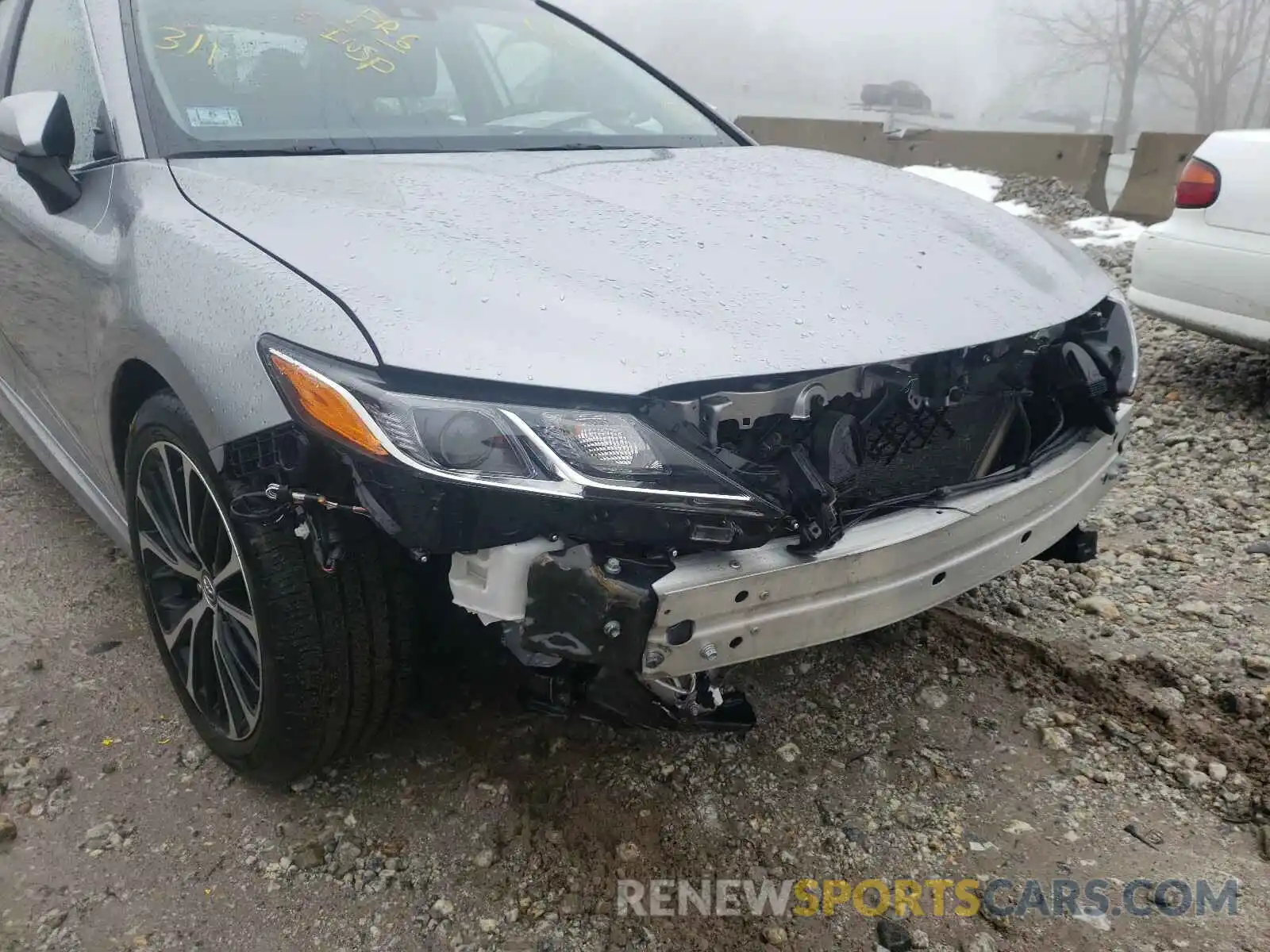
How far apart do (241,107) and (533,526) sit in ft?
4.72

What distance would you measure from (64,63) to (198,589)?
1.42 metres

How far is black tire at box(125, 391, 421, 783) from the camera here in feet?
5.67

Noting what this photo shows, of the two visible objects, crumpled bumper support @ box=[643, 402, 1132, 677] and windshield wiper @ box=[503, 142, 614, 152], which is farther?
windshield wiper @ box=[503, 142, 614, 152]

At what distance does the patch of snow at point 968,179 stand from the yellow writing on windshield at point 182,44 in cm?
689

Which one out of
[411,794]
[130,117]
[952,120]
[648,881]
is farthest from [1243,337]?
[952,120]

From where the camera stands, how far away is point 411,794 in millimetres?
2092

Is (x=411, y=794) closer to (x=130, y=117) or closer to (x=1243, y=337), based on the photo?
(x=130, y=117)

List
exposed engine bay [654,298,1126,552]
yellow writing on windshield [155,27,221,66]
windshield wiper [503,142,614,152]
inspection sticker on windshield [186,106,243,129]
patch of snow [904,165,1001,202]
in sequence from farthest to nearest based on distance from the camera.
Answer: patch of snow [904,165,1001,202] < windshield wiper [503,142,614,152] < yellow writing on windshield [155,27,221,66] < inspection sticker on windshield [186,106,243,129] < exposed engine bay [654,298,1126,552]

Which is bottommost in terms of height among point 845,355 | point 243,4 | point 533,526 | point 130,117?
point 533,526

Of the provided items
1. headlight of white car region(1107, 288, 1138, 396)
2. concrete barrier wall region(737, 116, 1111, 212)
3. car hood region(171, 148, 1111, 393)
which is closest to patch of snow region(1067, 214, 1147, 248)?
concrete barrier wall region(737, 116, 1111, 212)

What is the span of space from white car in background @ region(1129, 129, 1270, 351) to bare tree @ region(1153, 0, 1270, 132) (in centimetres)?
2074

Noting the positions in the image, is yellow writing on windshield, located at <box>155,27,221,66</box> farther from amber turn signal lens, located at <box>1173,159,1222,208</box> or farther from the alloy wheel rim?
amber turn signal lens, located at <box>1173,159,1222,208</box>

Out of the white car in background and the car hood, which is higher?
the car hood

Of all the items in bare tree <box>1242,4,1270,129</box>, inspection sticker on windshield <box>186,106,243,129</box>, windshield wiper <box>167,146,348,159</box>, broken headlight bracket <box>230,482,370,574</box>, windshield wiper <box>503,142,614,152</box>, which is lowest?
bare tree <box>1242,4,1270,129</box>
